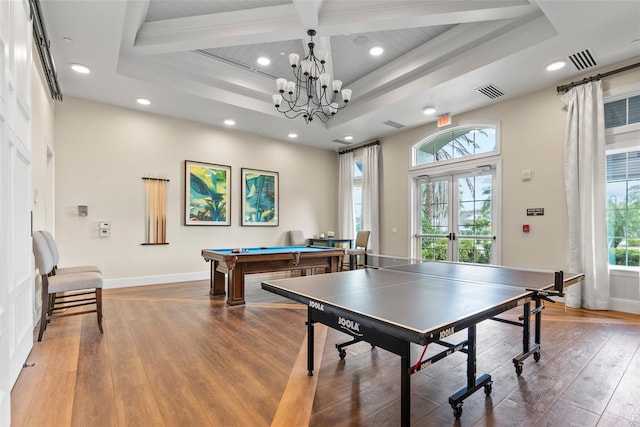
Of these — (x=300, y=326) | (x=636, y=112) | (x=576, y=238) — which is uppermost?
(x=636, y=112)

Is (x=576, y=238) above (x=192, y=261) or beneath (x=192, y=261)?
above

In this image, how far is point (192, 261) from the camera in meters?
6.43

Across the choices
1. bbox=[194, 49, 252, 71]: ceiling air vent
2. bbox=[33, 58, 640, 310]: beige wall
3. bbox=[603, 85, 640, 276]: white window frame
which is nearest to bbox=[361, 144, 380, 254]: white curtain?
bbox=[33, 58, 640, 310]: beige wall

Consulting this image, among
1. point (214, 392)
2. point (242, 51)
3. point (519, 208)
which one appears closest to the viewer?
point (214, 392)

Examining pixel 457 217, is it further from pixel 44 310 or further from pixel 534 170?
pixel 44 310

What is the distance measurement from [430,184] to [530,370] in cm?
469

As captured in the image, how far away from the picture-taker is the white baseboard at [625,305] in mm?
4043

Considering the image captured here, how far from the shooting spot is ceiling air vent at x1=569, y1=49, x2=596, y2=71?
3939 mm

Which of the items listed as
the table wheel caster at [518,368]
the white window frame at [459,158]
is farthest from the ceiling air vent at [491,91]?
the table wheel caster at [518,368]

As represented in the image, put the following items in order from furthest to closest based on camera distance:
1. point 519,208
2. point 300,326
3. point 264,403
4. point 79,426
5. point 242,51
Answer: point 519,208, point 242,51, point 300,326, point 264,403, point 79,426

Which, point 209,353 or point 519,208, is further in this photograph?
point 519,208

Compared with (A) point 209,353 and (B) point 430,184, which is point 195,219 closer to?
(A) point 209,353

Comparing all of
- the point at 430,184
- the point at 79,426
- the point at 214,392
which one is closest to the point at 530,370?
the point at 214,392

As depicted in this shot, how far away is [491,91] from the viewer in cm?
501
